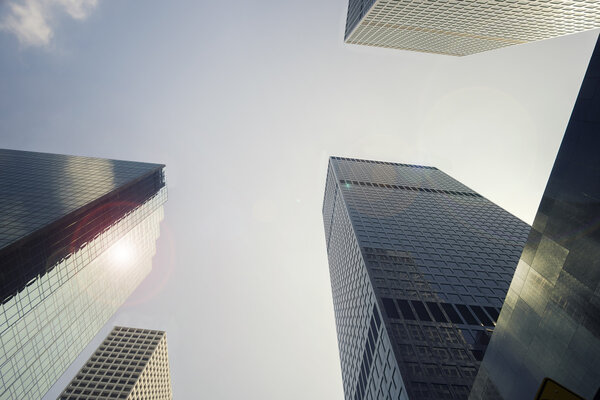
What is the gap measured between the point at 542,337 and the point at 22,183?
268 ft

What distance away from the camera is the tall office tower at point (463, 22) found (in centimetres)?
6950

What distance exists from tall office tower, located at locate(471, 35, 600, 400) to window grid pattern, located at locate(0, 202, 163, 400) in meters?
58.8

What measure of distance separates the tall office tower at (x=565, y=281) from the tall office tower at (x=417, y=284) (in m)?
25.7

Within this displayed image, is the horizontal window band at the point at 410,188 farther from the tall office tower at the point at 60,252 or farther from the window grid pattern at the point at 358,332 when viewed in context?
the tall office tower at the point at 60,252

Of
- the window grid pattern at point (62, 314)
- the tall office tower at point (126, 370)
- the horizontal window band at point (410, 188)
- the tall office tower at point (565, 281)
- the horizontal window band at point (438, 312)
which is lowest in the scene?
the tall office tower at point (126, 370)

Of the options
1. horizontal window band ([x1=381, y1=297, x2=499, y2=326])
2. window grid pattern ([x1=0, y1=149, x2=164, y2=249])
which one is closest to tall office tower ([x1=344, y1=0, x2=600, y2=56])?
horizontal window band ([x1=381, y1=297, x2=499, y2=326])

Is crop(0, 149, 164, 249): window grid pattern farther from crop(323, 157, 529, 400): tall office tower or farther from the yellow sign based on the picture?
the yellow sign

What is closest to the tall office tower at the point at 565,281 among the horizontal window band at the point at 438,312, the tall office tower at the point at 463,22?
the horizontal window band at the point at 438,312

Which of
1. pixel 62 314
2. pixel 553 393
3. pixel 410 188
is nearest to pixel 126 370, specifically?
pixel 62 314

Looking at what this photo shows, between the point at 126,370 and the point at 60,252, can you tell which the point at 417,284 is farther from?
the point at 126,370

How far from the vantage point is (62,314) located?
187ft

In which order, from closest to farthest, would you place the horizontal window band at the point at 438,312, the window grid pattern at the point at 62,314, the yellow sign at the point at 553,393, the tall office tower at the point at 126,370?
the yellow sign at the point at 553,393, the window grid pattern at the point at 62,314, the horizontal window band at the point at 438,312, the tall office tower at the point at 126,370

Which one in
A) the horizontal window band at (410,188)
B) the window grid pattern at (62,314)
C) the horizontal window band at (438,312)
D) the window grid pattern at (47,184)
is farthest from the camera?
the horizontal window band at (410,188)

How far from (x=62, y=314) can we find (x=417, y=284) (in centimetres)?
6615
